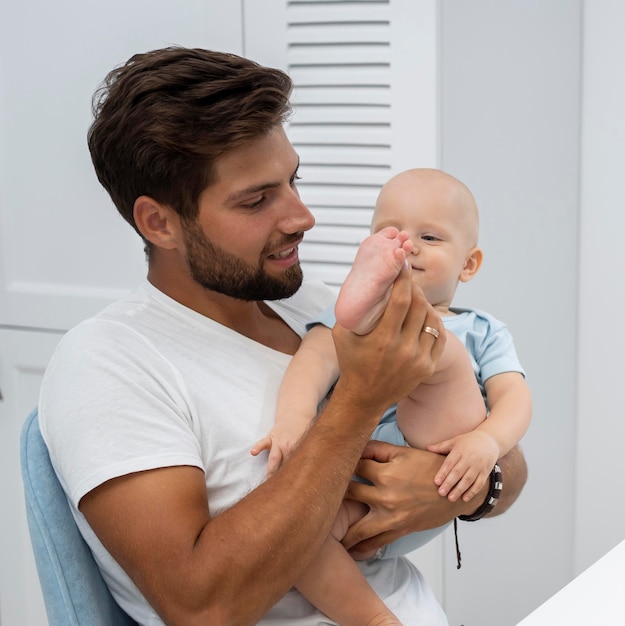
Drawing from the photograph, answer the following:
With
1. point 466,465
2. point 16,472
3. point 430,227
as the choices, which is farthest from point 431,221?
point 16,472

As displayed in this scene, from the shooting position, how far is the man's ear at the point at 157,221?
1.48 meters

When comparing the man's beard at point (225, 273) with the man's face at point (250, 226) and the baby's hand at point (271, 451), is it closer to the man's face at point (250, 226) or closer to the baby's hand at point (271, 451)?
the man's face at point (250, 226)

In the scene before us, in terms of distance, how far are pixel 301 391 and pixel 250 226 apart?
0.84 feet

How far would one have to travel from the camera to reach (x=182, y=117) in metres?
1.38

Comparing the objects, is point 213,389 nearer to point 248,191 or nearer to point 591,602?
point 248,191

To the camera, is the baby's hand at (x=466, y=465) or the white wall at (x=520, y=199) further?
the white wall at (x=520, y=199)

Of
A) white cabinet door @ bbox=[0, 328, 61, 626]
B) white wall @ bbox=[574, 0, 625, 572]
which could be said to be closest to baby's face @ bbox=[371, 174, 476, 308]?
white wall @ bbox=[574, 0, 625, 572]

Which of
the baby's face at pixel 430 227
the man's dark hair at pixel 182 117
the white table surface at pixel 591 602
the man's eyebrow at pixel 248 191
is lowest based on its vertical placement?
the white table surface at pixel 591 602

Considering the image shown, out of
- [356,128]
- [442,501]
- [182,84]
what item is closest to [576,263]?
[356,128]

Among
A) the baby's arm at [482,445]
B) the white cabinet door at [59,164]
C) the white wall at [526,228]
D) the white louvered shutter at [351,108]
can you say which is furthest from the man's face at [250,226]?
the white cabinet door at [59,164]

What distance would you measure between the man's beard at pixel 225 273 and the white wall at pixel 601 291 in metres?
0.97

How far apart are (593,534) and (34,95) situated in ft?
5.47

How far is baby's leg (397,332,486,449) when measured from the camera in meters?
1.39

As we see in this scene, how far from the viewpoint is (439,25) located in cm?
193
